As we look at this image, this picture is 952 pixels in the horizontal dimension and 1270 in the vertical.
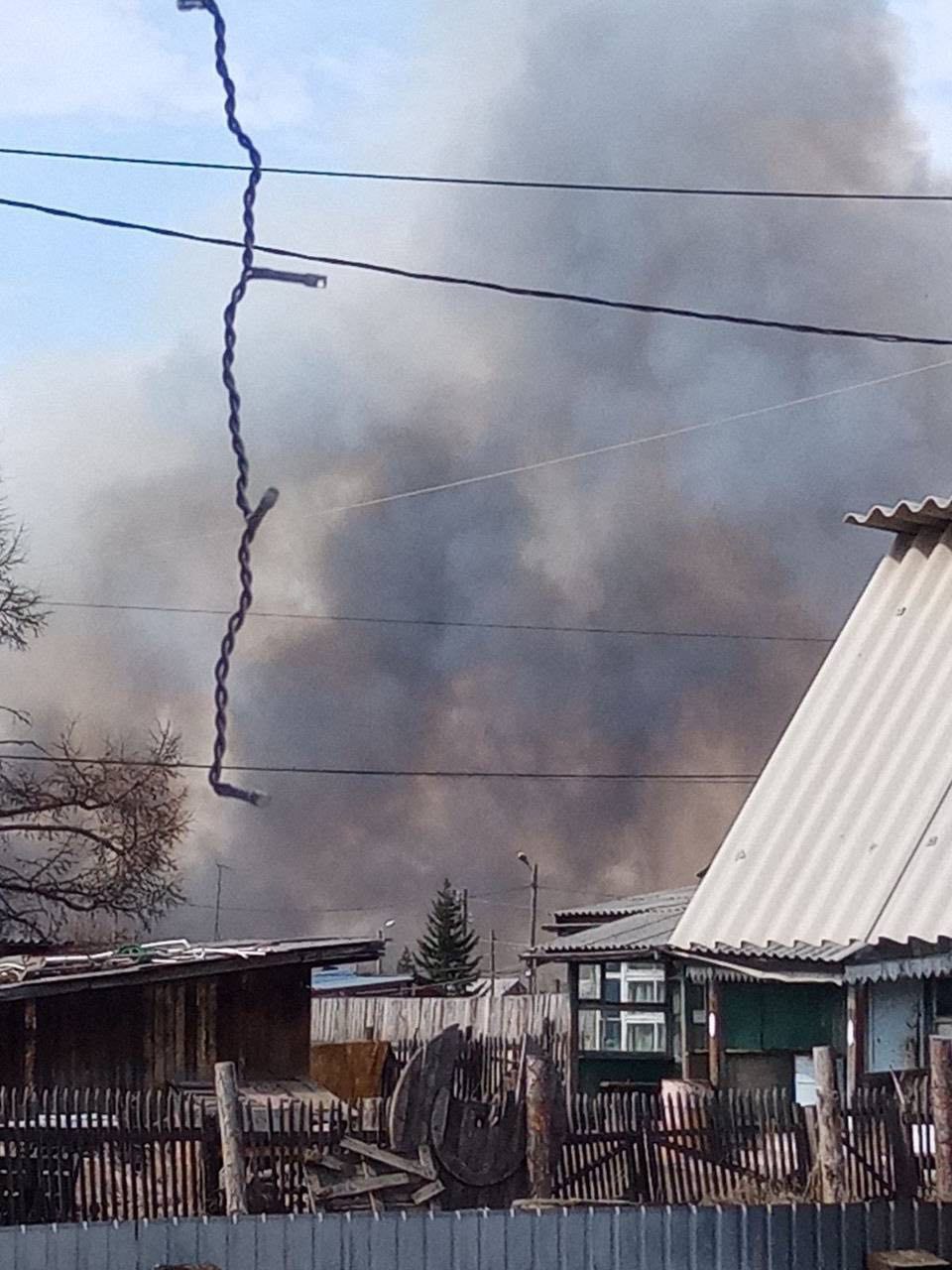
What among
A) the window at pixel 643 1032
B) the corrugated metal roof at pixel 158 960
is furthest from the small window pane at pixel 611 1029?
the corrugated metal roof at pixel 158 960

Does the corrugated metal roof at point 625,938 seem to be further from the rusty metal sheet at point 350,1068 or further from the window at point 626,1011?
the rusty metal sheet at point 350,1068

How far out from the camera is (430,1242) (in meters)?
9.05

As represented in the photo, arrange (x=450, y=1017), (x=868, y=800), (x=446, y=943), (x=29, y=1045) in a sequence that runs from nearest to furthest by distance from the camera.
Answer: (x=868, y=800), (x=29, y=1045), (x=450, y=1017), (x=446, y=943)

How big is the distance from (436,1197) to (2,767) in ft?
91.1

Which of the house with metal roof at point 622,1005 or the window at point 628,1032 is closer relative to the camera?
the house with metal roof at point 622,1005

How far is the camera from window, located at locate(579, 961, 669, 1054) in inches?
1067

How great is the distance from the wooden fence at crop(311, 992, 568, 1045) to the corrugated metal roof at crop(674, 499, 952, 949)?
20.3m

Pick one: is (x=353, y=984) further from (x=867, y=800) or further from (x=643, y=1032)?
(x=867, y=800)

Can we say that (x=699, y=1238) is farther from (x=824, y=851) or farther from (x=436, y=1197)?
(x=436, y=1197)

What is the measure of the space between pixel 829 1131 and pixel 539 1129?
224cm

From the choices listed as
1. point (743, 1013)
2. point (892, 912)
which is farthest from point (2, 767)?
point (892, 912)

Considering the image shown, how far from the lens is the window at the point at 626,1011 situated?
27094mm

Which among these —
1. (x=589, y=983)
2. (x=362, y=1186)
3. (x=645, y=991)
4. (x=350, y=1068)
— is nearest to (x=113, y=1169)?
(x=362, y=1186)

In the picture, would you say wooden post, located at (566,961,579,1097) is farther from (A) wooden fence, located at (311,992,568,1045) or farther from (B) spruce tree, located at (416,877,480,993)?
(B) spruce tree, located at (416,877,480,993)
